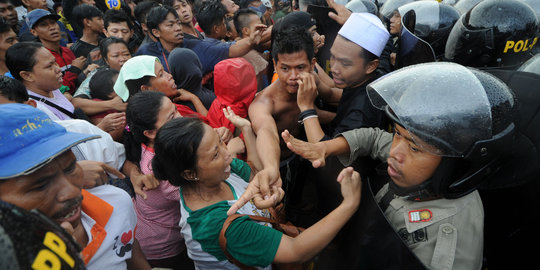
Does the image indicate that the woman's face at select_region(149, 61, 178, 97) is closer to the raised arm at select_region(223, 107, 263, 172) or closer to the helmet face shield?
the raised arm at select_region(223, 107, 263, 172)

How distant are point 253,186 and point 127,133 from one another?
1659 mm

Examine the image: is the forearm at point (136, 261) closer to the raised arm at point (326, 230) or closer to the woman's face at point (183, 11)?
the raised arm at point (326, 230)

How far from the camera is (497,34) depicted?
2.70 metres

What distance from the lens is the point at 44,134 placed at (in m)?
1.39

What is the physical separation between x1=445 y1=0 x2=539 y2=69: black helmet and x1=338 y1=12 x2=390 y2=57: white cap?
0.72m

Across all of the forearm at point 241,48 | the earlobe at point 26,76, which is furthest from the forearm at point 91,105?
the forearm at point 241,48

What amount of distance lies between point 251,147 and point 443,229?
5.31 feet

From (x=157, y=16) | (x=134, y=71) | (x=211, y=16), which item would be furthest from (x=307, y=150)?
(x=211, y=16)

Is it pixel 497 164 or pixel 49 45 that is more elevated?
pixel 497 164

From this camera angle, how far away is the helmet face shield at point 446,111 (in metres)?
1.29

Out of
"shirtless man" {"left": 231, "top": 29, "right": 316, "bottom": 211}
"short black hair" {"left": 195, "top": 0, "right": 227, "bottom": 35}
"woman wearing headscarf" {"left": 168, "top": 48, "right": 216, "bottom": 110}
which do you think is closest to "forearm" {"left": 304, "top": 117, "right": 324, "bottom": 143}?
"shirtless man" {"left": 231, "top": 29, "right": 316, "bottom": 211}

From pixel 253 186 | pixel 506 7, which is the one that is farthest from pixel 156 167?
pixel 506 7

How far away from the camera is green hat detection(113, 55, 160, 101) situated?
10.2ft

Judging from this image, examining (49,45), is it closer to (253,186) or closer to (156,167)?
(156,167)
